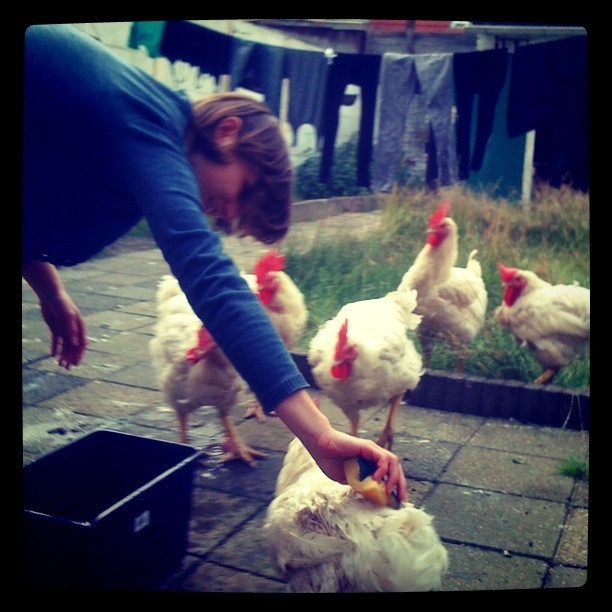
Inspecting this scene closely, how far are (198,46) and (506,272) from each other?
967 mm

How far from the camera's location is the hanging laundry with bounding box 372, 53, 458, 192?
170cm

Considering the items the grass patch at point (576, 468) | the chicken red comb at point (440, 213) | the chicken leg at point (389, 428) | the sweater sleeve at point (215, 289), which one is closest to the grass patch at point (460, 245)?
the chicken red comb at point (440, 213)

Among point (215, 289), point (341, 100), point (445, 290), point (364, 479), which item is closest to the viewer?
point (215, 289)

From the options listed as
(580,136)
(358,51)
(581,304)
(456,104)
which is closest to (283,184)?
(358,51)

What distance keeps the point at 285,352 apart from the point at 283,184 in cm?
45

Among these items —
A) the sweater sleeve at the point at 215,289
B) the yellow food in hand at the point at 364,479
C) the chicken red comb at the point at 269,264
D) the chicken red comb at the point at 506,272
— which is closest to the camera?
the sweater sleeve at the point at 215,289

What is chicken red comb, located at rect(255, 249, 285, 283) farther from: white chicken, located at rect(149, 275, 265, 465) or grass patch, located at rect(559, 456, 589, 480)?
grass patch, located at rect(559, 456, 589, 480)

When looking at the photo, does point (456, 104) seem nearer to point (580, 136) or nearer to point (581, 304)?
point (580, 136)

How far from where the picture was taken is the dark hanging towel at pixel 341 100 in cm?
169

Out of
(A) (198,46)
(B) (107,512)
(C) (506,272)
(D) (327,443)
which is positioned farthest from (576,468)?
(A) (198,46)

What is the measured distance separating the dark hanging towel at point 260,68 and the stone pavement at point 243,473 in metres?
0.32

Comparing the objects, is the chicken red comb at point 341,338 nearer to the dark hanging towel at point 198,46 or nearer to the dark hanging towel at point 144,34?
the dark hanging towel at point 198,46

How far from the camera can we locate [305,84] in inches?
65.7

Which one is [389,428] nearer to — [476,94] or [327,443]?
[327,443]
